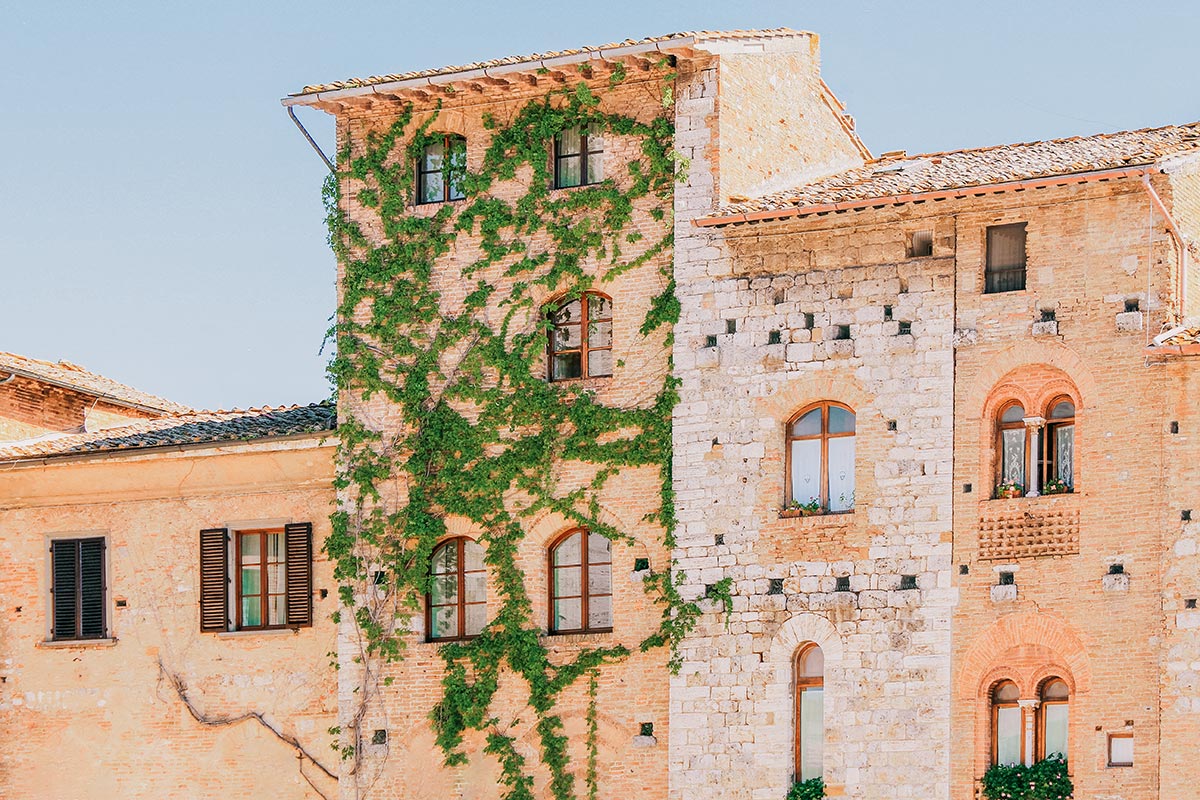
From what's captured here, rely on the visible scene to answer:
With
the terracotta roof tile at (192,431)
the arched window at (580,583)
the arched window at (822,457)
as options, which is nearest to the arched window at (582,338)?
the arched window at (580,583)

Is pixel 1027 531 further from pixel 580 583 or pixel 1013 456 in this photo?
pixel 580 583

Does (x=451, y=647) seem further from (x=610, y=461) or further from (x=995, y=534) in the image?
(x=995, y=534)

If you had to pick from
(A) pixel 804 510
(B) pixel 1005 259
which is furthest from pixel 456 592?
(B) pixel 1005 259

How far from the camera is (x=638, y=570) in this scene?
1259 inches

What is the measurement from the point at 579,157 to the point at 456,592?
564cm

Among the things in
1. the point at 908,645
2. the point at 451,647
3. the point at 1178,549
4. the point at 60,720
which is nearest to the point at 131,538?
the point at 60,720

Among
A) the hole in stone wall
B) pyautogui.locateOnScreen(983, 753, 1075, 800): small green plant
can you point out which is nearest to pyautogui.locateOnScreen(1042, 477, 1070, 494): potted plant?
pyautogui.locateOnScreen(983, 753, 1075, 800): small green plant

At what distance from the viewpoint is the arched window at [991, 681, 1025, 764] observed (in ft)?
97.9

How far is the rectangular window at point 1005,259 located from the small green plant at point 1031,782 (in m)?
5.39

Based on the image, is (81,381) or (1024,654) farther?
(81,381)

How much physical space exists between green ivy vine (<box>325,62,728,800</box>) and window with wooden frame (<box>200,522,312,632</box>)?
1.11 m

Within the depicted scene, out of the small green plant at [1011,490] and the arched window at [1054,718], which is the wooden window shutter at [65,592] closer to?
the small green plant at [1011,490]

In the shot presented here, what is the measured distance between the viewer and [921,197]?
100 ft

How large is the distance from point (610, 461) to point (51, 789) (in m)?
8.98
